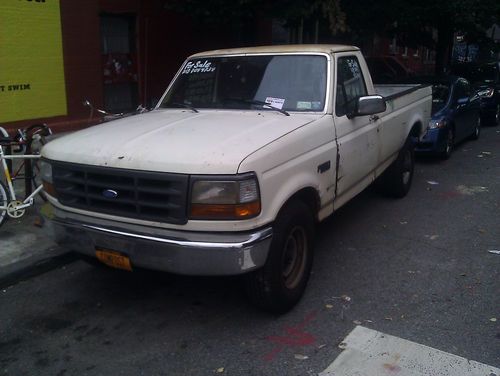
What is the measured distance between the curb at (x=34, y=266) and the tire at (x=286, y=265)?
2.21 metres

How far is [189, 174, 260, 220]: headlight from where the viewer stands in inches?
135

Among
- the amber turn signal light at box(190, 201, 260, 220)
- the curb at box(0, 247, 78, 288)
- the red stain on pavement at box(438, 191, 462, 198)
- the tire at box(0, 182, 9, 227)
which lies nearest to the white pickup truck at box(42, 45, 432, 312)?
the amber turn signal light at box(190, 201, 260, 220)

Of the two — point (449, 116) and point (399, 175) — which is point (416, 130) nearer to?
point (399, 175)

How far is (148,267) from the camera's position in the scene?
360cm

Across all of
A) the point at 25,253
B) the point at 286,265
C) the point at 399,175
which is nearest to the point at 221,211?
the point at 286,265

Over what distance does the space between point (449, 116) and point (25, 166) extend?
7259mm

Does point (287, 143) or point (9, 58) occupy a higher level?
point (9, 58)

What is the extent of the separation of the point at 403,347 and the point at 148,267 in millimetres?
1800

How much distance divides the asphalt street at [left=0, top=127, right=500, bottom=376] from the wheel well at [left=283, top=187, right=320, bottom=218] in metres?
Answer: 0.71

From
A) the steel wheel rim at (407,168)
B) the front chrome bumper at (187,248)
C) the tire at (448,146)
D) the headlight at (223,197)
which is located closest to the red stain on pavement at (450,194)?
the steel wheel rim at (407,168)

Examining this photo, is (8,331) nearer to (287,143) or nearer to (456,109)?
(287,143)

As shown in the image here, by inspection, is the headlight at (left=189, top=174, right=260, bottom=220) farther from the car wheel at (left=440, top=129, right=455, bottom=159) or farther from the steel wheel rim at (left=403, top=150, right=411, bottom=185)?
the car wheel at (left=440, top=129, right=455, bottom=159)

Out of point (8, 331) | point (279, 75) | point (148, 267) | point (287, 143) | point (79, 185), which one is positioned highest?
point (279, 75)

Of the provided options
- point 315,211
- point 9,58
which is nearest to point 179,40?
point 9,58
